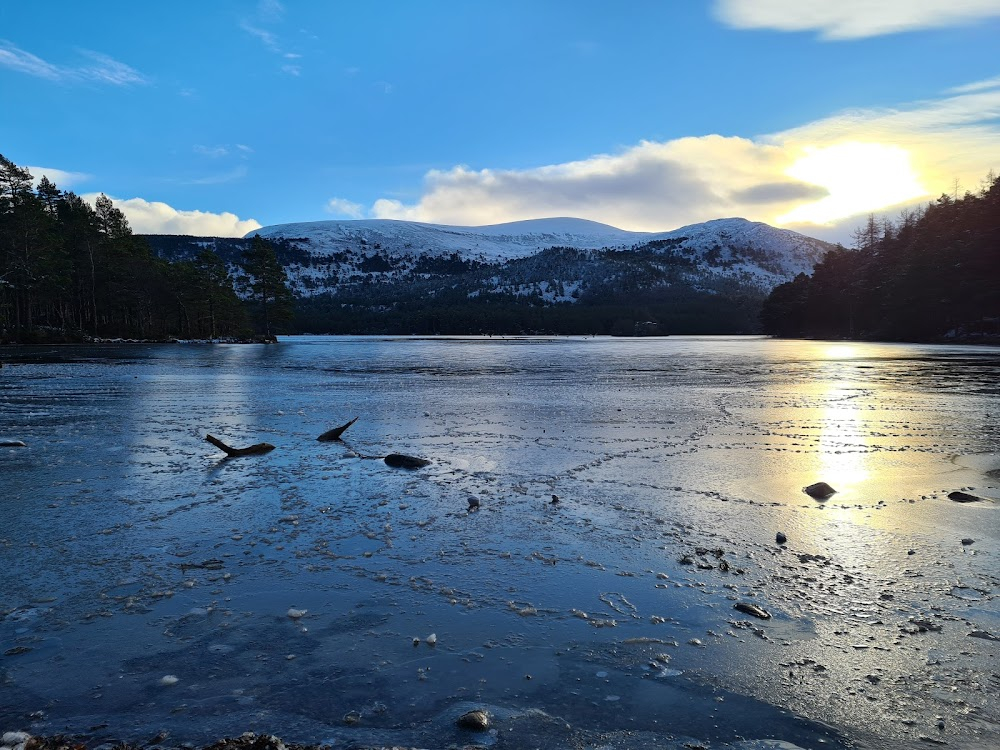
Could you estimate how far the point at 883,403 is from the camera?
23203mm

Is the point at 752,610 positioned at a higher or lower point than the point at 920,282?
lower

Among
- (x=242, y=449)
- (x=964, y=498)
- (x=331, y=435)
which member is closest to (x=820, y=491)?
(x=964, y=498)


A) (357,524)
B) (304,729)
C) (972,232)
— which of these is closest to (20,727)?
(304,729)

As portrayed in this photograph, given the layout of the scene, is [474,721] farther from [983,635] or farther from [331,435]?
[331,435]

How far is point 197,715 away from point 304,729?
79cm

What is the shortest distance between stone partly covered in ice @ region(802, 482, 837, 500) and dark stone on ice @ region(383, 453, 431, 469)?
7.15 metres

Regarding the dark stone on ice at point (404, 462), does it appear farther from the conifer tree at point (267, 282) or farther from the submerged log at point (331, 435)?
the conifer tree at point (267, 282)

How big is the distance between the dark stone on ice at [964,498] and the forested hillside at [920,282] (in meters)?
94.6

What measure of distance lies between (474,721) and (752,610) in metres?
3.14

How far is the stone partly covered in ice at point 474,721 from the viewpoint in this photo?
165 inches

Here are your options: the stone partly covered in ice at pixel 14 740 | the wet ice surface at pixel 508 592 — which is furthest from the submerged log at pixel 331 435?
the stone partly covered in ice at pixel 14 740

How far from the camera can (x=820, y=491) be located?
10492 millimetres

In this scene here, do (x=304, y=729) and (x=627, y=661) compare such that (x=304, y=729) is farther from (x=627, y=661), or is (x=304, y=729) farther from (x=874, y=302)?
(x=874, y=302)

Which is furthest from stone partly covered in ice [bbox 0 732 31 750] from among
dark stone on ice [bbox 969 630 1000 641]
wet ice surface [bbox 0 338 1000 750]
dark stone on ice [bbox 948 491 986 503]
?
dark stone on ice [bbox 948 491 986 503]
